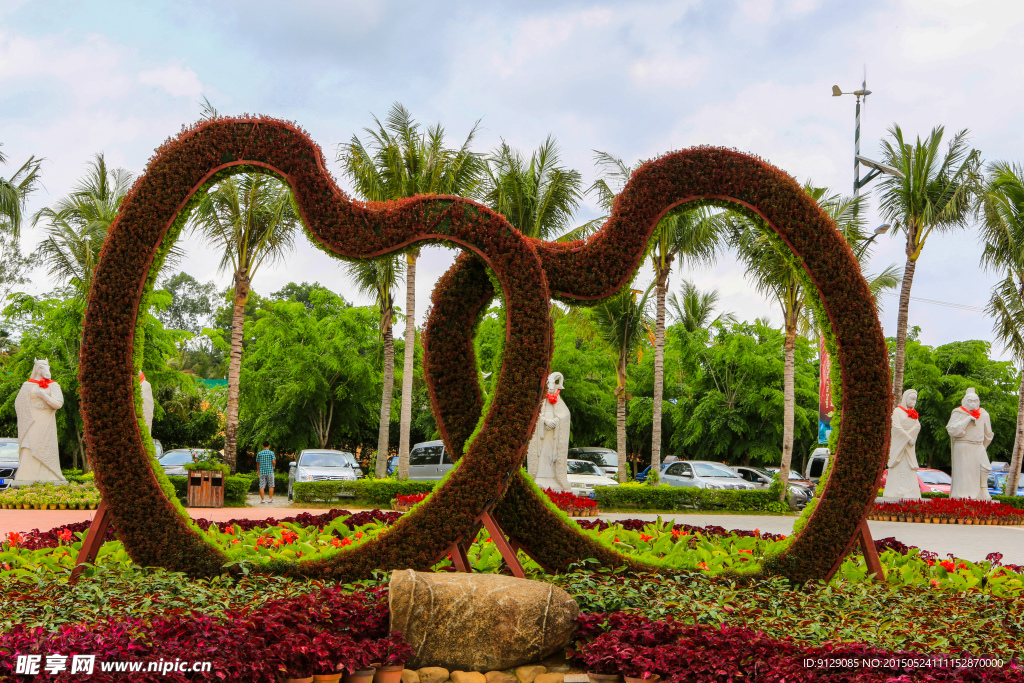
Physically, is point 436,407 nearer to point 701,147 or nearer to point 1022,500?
point 701,147

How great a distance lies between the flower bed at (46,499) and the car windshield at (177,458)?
18.7ft

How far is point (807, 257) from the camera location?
6.72m

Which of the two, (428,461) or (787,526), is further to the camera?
(428,461)

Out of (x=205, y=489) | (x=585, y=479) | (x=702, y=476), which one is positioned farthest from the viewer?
(x=702, y=476)

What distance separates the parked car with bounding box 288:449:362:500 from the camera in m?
19.1

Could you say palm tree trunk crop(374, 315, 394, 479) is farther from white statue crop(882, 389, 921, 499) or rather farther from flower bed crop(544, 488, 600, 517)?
white statue crop(882, 389, 921, 499)

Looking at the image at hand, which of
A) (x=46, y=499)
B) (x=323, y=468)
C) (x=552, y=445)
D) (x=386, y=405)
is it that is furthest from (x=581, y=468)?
(x=46, y=499)

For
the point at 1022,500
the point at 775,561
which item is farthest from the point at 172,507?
the point at 1022,500

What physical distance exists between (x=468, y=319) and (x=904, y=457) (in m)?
14.6

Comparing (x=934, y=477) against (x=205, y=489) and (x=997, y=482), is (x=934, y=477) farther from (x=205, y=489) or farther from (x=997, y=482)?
(x=205, y=489)

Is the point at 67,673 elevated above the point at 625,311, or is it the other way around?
the point at 625,311

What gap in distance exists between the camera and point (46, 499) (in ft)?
49.3

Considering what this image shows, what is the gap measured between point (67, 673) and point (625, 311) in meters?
18.4

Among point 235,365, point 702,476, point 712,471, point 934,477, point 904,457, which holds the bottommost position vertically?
point 934,477
